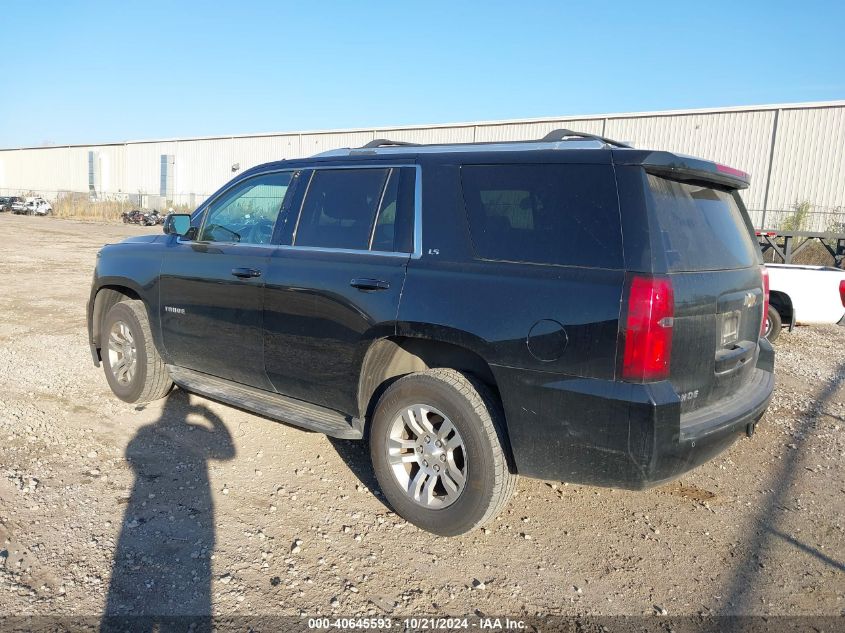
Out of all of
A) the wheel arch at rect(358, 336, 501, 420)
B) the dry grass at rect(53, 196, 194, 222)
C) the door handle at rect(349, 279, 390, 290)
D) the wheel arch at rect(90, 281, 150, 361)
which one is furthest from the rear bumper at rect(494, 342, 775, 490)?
the dry grass at rect(53, 196, 194, 222)

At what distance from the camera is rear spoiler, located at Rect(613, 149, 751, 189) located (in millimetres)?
3121

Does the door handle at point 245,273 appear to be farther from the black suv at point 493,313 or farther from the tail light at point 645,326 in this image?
the tail light at point 645,326

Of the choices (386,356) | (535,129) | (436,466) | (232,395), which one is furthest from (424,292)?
(535,129)

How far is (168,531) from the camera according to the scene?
358 centimetres

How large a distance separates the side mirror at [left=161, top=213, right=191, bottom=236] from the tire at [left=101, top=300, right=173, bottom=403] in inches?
29.1

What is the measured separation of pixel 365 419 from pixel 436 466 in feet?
1.97

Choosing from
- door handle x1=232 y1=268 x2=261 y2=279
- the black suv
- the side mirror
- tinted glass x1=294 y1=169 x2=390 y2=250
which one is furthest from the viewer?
the side mirror

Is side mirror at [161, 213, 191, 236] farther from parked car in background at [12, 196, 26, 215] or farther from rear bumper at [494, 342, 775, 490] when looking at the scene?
parked car in background at [12, 196, 26, 215]

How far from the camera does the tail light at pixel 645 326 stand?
2941 millimetres

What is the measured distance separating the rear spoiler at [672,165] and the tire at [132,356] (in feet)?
12.9

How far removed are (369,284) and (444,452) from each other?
102 cm

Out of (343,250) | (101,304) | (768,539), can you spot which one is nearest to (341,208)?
(343,250)

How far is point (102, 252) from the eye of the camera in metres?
5.78

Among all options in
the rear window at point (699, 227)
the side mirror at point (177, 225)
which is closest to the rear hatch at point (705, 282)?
the rear window at point (699, 227)
